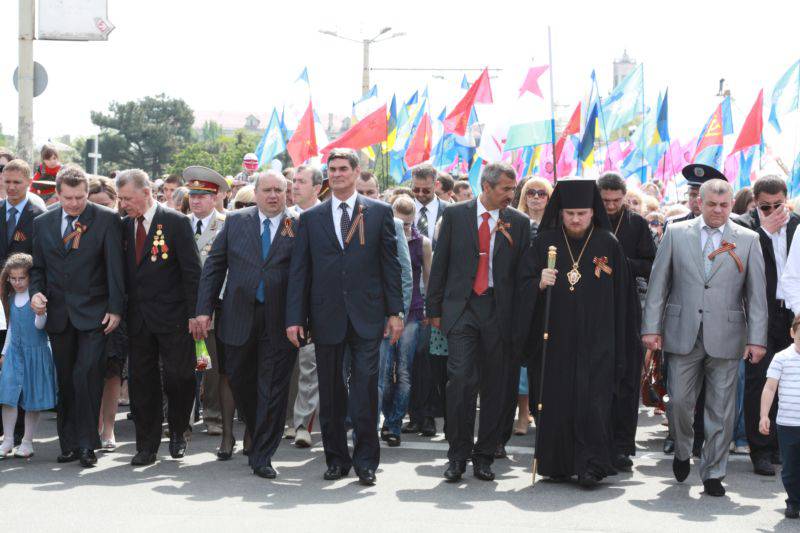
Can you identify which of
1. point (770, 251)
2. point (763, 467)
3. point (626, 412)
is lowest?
point (763, 467)

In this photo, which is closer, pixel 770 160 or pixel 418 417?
pixel 418 417

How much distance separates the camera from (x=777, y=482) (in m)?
8.67

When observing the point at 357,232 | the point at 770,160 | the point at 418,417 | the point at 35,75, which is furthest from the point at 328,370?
the point at 770,160

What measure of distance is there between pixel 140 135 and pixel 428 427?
93.6 meters

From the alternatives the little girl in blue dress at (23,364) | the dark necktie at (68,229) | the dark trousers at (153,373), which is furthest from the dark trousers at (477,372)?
the little girl in blue dress at (23,364)

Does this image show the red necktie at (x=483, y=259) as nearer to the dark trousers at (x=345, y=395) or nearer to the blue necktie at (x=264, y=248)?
the dark trousers at (x=345, y=395)

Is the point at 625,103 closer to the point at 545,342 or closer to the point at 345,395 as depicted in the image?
the point at 545,342

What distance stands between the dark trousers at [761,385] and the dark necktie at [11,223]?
6.08m

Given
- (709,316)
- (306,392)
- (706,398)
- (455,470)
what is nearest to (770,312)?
(709,316)

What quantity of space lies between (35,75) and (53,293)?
755cm

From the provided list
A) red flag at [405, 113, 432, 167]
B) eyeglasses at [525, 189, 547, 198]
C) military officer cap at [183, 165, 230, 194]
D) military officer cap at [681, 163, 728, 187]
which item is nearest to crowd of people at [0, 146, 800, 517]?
military officer cap at [681, 163, 728, 187]

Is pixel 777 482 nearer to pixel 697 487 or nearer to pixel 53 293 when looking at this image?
pixel 697 487

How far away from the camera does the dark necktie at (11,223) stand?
33.6ft

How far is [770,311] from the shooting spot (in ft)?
29.9
